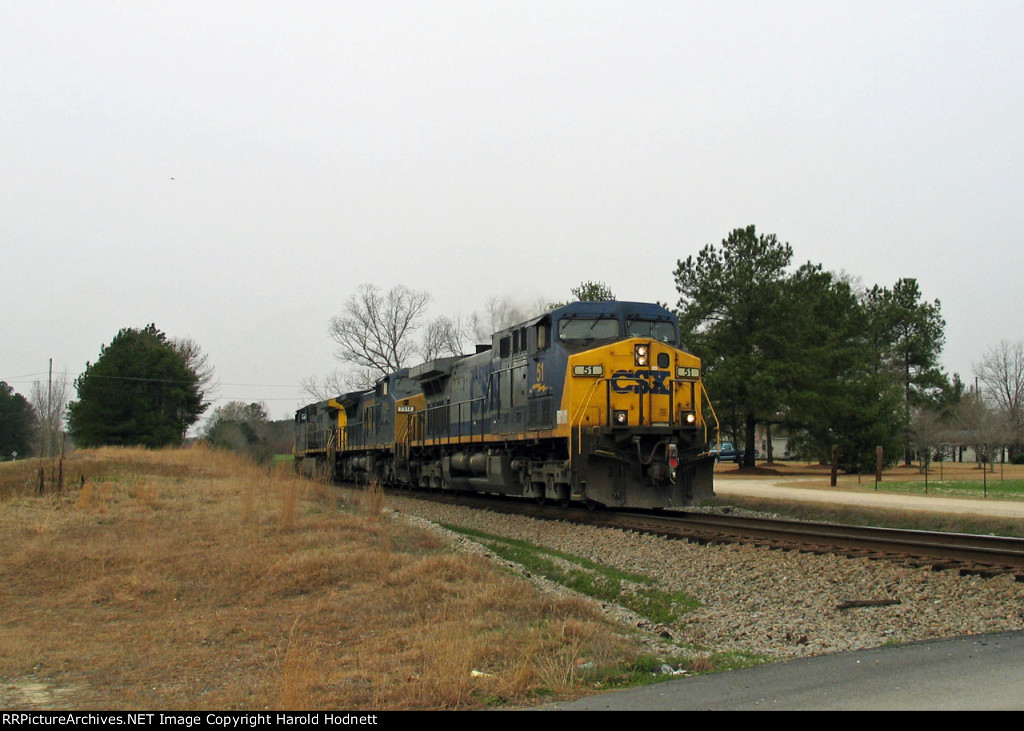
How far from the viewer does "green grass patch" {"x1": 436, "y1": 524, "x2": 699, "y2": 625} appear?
9461mm

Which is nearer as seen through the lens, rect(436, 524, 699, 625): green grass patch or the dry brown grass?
the dry brown grass

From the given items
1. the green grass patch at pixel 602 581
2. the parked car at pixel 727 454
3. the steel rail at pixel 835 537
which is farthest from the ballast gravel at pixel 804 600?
the parked car at pixel 727 454

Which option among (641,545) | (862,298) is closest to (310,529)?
(641,545)

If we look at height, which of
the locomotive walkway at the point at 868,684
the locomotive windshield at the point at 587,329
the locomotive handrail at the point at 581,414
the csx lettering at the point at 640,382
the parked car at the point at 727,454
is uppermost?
the locomotive windshield at the point at 587,329

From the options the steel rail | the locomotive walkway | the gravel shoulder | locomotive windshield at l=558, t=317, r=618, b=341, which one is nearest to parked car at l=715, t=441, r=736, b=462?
the steel rail

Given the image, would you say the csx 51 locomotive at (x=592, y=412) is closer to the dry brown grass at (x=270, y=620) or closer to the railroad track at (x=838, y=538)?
the railroad track at (x=838, y=538)

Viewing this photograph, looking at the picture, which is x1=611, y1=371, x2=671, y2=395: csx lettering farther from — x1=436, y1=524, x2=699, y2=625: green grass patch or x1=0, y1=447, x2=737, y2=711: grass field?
x1=0, y1=447, x2=737, y2=711: grass field

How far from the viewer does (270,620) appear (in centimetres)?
890

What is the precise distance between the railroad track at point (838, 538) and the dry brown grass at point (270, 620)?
12.1ft

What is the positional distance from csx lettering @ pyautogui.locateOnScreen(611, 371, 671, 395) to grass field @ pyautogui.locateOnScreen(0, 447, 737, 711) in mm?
4191

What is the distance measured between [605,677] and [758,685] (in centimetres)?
108

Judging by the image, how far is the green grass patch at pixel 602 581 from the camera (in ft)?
31.0

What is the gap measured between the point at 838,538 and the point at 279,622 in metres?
7.96

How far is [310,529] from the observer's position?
48.0 feet
